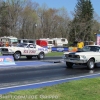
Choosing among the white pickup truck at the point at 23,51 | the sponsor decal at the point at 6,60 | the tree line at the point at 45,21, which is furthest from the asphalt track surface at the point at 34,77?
the tree line at the point at 45,21

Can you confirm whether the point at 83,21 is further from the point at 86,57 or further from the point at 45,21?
the point at 86,57

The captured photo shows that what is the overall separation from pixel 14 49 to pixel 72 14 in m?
69.6

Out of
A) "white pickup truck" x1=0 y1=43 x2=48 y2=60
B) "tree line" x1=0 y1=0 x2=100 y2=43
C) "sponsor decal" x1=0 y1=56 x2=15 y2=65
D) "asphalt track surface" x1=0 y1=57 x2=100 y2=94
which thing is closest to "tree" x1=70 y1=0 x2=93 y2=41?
"tree line" x1=0 y1=0 x2=100 y2=43

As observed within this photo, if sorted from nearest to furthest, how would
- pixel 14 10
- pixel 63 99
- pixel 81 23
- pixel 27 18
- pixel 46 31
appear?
pixel 63 99 < pixel 81 23 < pixel 14 10 < pixel 27 18 < pixel 46 31

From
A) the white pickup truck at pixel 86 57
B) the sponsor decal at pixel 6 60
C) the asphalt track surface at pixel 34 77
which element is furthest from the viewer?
the sponsor decal at pixel 6 60

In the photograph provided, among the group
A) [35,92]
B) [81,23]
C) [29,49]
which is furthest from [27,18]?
[35,92]

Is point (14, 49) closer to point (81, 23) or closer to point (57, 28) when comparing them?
point (81, 23)

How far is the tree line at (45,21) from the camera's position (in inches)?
3398

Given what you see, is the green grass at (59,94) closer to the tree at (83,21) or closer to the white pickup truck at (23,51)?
the white pickup truck at (23,51)

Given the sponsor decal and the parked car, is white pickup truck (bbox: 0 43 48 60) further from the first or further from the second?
the sponsor decal

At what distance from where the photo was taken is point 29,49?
27250mm

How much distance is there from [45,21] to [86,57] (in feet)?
279

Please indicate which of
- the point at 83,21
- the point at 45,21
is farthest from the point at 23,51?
the point at 45,21

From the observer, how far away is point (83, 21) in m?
85.8
